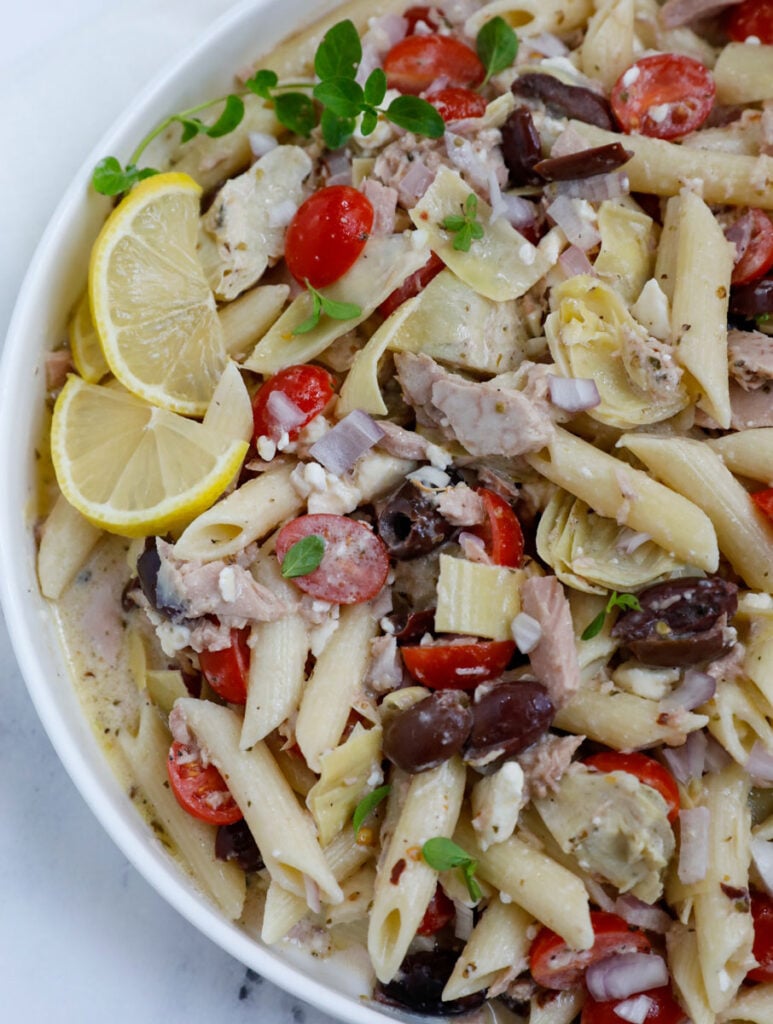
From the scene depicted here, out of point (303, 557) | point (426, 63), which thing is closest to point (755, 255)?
point (426, 63)

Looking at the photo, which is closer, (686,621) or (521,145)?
(686,621)

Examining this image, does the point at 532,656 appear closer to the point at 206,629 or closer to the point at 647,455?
the point at 647,455


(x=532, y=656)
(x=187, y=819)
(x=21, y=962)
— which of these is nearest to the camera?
(x=532, y=656)

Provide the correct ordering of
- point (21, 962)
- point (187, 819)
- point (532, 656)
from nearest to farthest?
point (532, 656), point (187, 819), point (21, 962)

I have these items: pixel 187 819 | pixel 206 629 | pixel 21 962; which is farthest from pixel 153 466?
pixel 21 962

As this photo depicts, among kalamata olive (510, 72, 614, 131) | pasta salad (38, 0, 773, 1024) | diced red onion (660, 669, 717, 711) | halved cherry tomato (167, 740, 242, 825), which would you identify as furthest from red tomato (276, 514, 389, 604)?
kalamata olive (510, 72, 614, 131)

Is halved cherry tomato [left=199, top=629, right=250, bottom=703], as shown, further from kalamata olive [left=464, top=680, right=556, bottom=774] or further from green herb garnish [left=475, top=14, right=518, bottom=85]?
green herb garnish [left=475, top=14, right=518, bottom=85]

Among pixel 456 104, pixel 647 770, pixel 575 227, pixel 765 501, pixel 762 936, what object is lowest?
pixel 762 936

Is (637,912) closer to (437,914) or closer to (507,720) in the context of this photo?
(437,914)
